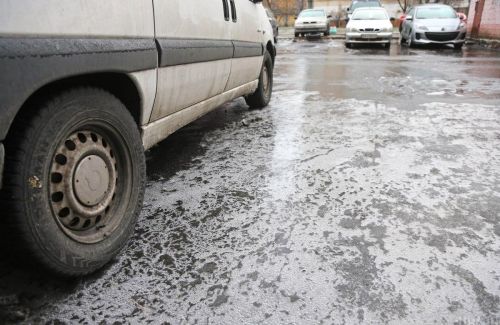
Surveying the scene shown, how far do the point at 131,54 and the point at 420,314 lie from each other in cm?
175

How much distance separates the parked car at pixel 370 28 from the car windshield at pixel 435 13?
3.88ft

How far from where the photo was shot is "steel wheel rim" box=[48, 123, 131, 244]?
168cm

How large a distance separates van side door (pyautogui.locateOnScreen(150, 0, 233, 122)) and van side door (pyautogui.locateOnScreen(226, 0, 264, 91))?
27 cm

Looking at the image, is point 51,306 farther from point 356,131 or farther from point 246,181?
point 356,131

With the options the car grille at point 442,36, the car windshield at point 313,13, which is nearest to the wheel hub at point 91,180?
the car grille at point 442,36

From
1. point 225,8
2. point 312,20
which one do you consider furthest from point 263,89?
point 312,20

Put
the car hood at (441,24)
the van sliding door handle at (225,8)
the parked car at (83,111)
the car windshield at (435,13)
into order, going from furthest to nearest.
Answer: the car windshield at (435,13) → the car hood at (441,24) → the van sliding door handle at (225,8) → the parked car at (83,111)

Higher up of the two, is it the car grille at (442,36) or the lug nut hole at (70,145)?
the car grille at (442,36)

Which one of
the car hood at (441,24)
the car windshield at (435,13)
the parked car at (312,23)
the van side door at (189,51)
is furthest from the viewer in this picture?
the parked car at (312,23)

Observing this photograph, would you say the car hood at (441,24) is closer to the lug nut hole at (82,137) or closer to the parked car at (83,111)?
the parked car at (83,111)

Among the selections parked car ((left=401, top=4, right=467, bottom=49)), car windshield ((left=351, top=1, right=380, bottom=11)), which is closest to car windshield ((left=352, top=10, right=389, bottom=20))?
parked car ((left=401, top=4, right=467, bottom=49))

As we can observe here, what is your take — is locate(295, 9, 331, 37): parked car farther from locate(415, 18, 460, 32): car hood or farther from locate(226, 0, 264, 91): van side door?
locate(226, 0, 264, 91): van side door

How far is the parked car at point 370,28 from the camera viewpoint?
593 inches

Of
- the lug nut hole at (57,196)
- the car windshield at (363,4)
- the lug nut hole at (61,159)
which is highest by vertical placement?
the car windshield at (363,4)
